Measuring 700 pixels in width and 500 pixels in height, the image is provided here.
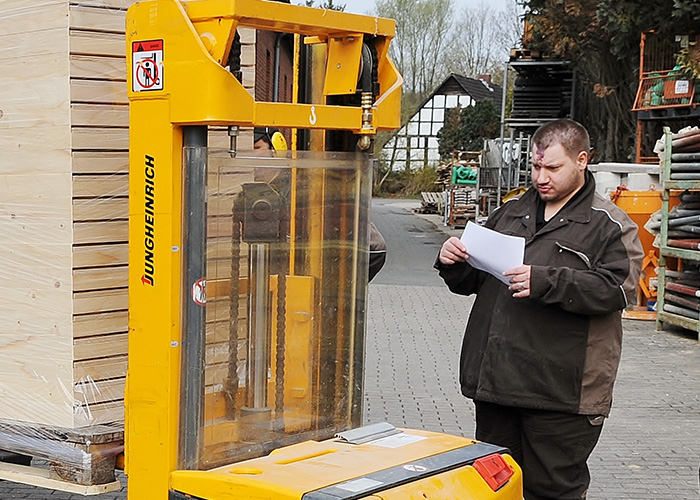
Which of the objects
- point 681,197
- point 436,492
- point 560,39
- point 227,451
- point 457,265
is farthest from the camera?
point 560,39

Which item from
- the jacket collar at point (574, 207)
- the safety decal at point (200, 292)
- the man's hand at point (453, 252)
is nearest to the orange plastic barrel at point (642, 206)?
the jacket collar at point (574, 207)

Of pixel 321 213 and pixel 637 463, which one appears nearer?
pixel 321 213

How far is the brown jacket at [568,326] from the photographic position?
3.77m

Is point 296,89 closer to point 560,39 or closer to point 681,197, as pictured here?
point 681,197

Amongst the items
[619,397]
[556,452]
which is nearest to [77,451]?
[556,452]

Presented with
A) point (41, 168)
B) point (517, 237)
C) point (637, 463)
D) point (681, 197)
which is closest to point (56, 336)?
point (41, 168)

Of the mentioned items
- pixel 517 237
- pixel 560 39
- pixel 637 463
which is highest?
pixel 560 39

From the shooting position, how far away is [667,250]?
10.8 meters

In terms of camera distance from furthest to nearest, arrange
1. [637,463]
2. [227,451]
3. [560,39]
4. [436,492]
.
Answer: [560,39], [637,463], [227,451], [436,492]

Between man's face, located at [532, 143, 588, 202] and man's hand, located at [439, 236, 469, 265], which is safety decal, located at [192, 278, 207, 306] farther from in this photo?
man's face, located at [532, 143, 588, 202]

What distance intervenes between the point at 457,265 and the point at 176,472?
167 centimetres

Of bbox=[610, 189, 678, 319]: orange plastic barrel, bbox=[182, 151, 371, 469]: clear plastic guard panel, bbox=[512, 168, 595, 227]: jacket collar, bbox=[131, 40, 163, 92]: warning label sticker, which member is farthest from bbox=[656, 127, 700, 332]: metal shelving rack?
bbox=[131, 40, 163, 92]: warning label sticker

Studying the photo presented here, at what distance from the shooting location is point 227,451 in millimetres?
3016

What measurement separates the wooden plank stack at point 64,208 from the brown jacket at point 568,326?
5.07 feet
